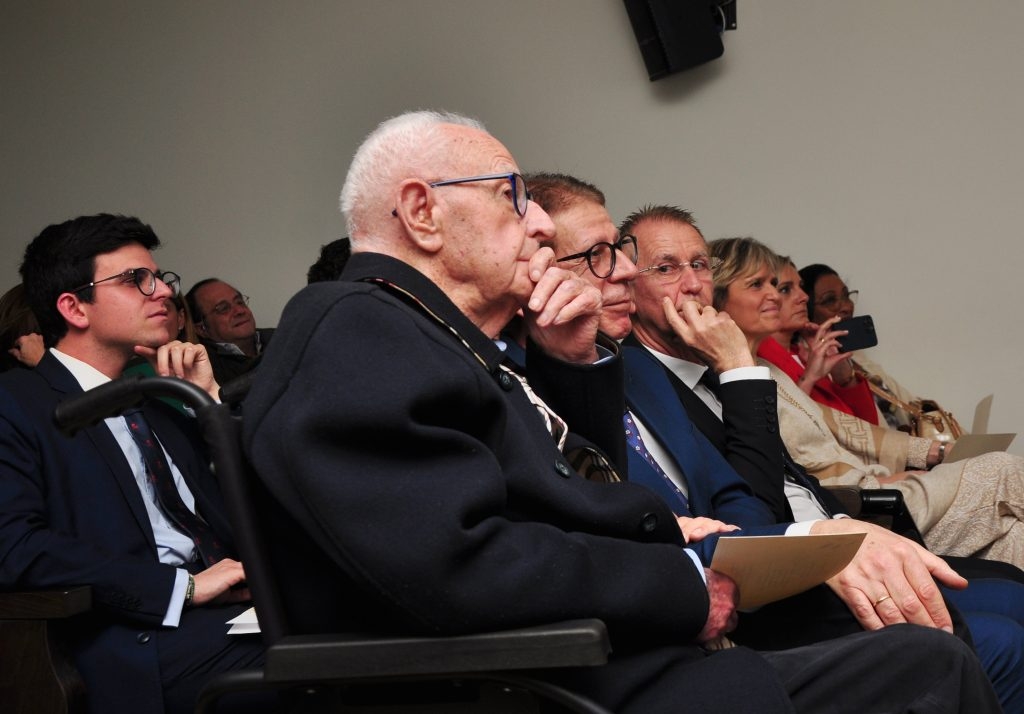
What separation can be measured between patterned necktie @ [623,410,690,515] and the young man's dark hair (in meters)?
1.18

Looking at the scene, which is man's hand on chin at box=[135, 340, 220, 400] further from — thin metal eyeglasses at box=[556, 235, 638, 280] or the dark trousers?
the dark trousers

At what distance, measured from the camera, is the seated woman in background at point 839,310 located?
15.3 feet

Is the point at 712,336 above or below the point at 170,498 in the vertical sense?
below

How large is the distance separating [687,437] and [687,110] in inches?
129

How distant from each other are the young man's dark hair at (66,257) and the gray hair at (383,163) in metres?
0.99

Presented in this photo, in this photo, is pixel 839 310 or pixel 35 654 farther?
pixel 839 310

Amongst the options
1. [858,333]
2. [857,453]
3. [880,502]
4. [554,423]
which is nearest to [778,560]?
[554,423]

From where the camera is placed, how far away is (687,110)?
496 cm

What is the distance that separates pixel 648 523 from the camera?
133cm

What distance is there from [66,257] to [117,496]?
0.64 metres

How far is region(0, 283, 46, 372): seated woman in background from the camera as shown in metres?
2.93

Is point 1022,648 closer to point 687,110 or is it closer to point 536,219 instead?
point 536,219

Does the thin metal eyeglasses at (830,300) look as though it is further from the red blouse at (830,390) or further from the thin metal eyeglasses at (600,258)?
the thin metal eyeglasses at (600,258)

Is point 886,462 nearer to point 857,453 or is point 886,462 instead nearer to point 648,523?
point 857,453
